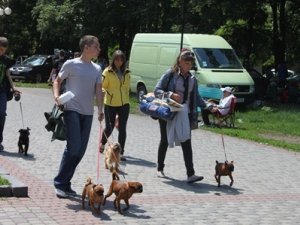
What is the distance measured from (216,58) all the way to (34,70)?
59.5 ft

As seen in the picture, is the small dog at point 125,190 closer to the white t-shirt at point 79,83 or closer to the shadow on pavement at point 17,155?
the white t-shirt at point 79,83

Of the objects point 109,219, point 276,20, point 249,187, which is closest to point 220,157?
point 249,187

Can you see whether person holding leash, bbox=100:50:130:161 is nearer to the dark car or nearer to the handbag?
the handbag

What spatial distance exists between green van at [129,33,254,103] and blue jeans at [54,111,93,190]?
12.3m

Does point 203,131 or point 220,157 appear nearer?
point 220,157

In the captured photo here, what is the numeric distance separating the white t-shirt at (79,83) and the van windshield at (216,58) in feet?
43.6

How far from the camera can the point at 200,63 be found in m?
20.4

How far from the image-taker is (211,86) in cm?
1956

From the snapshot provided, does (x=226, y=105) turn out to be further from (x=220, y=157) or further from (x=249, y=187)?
(x=249, y=187)

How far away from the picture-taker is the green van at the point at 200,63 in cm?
1988

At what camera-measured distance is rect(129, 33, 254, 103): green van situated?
65.2 ft

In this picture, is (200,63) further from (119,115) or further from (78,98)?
(78,98)

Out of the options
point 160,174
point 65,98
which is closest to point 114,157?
point 160,174

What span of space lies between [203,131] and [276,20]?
1548 cm
